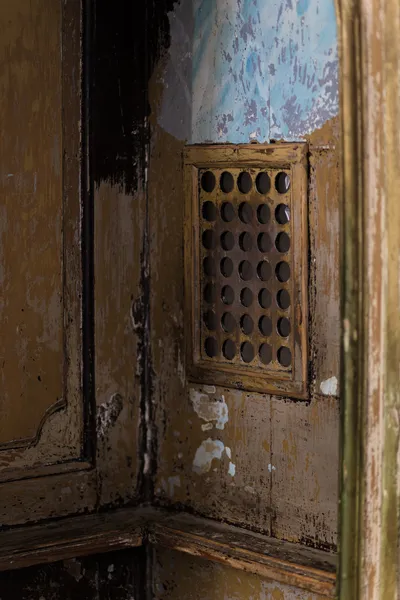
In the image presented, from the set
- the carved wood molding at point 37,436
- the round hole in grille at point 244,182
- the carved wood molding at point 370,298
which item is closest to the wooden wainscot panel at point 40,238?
the carved wood molding at point 37,436

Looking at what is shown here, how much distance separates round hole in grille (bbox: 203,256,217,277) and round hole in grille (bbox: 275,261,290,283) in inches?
6.7

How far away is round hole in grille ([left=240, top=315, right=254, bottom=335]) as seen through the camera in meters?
2.16

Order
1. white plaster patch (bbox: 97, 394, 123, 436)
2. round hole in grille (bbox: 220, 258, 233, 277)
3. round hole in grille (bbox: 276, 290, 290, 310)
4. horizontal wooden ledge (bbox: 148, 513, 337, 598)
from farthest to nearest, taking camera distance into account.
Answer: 1. white plaster patch (bbox: 97, 394, 123, 436)
2. round hole in grille (bbox: 220, 258, 233, 277)
3. round hole in grille (bbox: 276, 290, 290, 310)
4. horizontal wooden ledge (bbox: 148, 513, 337, 598)

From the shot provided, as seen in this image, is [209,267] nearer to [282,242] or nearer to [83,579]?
[282,242]

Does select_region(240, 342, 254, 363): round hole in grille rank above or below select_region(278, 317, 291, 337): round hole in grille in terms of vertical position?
below

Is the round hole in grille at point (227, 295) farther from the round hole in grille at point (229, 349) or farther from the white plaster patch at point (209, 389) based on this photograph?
the white plaster patch at point (209, 389)

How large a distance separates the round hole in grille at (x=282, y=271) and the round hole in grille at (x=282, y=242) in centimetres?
3

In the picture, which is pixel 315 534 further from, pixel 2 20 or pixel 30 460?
pixel 2 20

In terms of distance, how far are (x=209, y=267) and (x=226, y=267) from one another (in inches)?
1.8

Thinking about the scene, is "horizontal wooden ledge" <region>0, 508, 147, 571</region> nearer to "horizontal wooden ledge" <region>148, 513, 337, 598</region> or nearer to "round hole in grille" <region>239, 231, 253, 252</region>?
"horizontal wooden ledge" <region>148, 513, 337, 598</region>

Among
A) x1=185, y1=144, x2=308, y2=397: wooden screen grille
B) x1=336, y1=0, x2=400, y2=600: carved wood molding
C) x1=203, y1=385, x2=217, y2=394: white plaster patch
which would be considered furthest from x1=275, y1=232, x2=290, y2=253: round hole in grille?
x1=336, y1=0, x2=400, y2=600: carved wood molding

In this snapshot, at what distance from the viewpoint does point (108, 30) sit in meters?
2.26

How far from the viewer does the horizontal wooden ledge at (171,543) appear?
2.00 m

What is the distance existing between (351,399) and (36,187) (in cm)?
93
